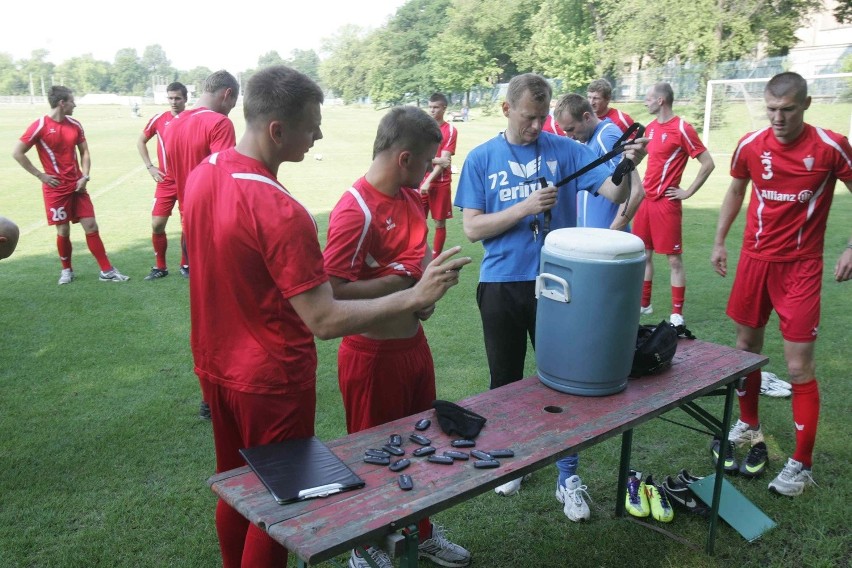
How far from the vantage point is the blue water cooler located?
7.97ft

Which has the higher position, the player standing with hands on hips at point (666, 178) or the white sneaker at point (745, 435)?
the player standing with hands on hips at point (666, 178)

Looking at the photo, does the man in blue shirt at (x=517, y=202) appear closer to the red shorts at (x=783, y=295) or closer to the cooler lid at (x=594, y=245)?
the cooler lid at (x=594, y=245)

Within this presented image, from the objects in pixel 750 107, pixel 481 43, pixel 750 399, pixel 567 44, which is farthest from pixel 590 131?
pixel 481 43

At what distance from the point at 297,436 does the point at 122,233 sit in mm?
9833

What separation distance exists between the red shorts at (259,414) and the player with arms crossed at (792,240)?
99.0 inches

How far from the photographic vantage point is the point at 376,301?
2150 mm

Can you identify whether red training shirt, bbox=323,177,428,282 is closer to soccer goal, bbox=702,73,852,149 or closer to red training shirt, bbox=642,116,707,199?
red training shirt, bbox=642,116,707,199

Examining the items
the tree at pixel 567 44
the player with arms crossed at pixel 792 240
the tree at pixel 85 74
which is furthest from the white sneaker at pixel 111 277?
the tree at pixel 85 74

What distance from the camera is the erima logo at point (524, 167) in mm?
3393

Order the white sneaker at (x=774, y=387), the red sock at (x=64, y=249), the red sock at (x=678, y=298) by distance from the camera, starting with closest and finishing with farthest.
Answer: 1. the white sneaker at (x=774, y=387)
2. the red sock at (x=678, y=298)
3. the red sock at (x=64, y=249)

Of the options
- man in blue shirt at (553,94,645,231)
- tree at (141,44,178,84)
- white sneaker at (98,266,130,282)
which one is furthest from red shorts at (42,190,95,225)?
tree at (141,44,178,84)

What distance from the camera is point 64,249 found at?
7922 mm

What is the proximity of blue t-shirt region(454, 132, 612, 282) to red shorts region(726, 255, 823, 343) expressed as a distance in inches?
43.8

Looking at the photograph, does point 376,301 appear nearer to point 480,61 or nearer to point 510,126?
point 510,126
